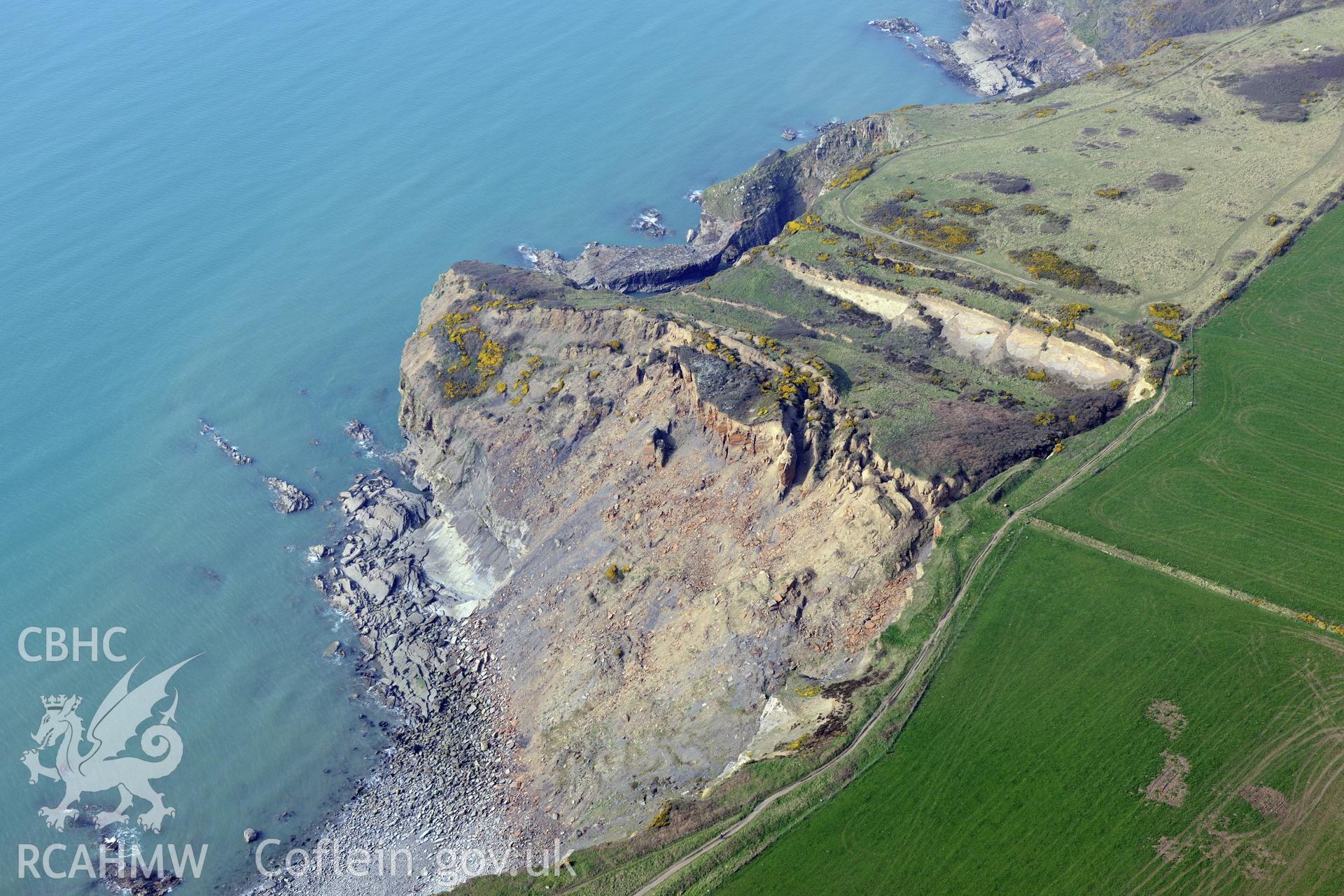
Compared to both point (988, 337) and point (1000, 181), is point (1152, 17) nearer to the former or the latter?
point (1000, 181)

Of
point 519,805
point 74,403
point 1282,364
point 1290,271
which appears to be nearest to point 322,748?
point 519,805

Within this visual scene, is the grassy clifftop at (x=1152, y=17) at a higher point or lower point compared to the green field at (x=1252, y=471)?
higher

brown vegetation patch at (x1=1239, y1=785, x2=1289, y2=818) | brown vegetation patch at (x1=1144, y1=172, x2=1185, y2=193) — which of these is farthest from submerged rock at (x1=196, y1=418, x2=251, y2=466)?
brown vegetation patch at (x1=1144, y1=172, x2=1185, y2=193)

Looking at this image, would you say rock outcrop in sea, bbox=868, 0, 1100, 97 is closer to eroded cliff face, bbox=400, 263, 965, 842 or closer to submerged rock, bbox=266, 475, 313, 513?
eroded cliff face, bbox=400, 263, 965, 842

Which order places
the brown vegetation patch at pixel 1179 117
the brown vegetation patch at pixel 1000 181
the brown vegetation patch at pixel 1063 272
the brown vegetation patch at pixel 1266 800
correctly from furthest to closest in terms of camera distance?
the brown vegetation patch at pixel 1179 117 → the brown vegetation patch at pixel 1000 181 → the brown vegetation patch at pixel 1063 272 → the brown vegetation patch at pixel 1266 800

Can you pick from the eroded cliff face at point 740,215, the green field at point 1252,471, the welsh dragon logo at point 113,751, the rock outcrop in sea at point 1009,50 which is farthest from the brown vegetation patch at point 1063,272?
the welsh dragon logo at point 113,751

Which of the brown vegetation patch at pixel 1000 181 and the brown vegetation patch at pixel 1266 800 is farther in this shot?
the brown vegetation patch at pixel 1000 181

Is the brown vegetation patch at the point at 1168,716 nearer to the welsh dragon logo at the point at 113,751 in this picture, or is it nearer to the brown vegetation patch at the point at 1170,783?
the brown vegetation patch at the point at 1170,783
